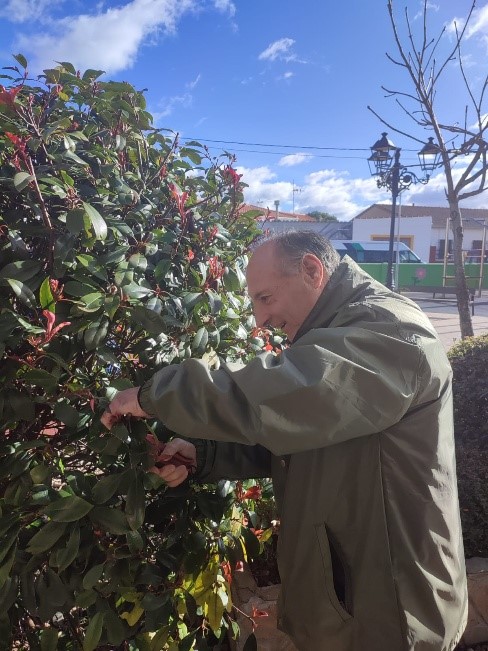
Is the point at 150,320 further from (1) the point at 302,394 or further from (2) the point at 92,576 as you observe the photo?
(2) the point at 92,576

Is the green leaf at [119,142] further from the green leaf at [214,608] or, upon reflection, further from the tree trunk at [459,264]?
the tree trunk at [459,264]

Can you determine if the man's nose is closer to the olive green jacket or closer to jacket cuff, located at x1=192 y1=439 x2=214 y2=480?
the olive green jacket

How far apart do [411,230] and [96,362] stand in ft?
129

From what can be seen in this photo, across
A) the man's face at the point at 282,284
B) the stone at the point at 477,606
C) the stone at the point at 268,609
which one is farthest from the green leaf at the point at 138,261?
the stone at the point at 477,606

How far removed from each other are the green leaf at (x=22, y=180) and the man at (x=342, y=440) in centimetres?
62

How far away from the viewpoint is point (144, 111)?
6.80 ft

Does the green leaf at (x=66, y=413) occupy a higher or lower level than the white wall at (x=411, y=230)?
lower

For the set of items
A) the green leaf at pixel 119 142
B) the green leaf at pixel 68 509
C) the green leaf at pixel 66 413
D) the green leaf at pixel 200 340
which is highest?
the green leaf at pixel 119 142

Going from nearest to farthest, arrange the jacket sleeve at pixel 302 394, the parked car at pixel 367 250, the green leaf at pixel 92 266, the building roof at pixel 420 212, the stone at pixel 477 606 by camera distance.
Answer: the jacket sleeve at pixel 302 394 → the green leaf at pixel 92 266 → the stone at pixel 477 606 → the parked car at pixel 367 250 → the building roof at pixel 420 212

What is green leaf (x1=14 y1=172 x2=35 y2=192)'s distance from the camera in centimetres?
143

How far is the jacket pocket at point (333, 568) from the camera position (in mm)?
1488

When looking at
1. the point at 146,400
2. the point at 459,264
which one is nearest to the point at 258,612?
the point at 146,400

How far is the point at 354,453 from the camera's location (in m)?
1.45

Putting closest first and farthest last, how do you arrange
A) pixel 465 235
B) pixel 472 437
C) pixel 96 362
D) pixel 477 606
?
1. pixel 96 362
2. pixel 477 606
3. pixel 472 437
4. pixel 465 235
